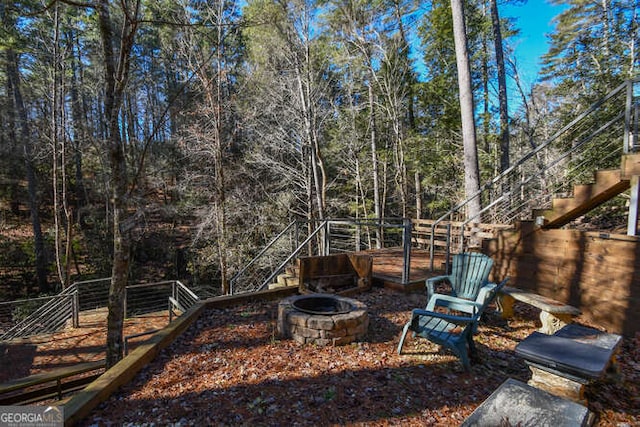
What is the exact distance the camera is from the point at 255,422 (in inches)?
83.2

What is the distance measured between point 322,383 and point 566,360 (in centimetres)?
174

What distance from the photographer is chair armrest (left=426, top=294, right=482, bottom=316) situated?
3.06 meters

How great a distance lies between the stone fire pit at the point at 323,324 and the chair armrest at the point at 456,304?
0.77 meters

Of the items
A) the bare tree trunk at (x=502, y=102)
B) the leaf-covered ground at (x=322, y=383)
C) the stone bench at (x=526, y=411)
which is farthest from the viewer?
the bare tree trunk at (x=502, y=102)

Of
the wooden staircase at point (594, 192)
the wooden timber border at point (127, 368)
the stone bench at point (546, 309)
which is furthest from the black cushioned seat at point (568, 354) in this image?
the wooden timber border at point (127, 368)

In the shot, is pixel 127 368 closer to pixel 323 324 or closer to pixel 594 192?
pixel 323 324

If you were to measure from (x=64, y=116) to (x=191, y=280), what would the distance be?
25.3 feet

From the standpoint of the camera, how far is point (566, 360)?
2023mm

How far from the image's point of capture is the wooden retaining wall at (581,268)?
3.45 metres

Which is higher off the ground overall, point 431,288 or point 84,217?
point 84,217

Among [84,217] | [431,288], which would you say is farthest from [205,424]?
[84,217]

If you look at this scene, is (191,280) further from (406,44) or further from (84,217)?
(406,44)

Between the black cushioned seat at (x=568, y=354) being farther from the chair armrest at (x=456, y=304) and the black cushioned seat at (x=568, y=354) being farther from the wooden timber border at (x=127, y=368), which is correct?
the wooden timber border at (x=127, y=368)

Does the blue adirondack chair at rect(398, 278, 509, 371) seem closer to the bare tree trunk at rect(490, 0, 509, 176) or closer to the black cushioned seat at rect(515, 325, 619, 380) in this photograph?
the black cushioned seat at rect(515, 325, 619, 380)
